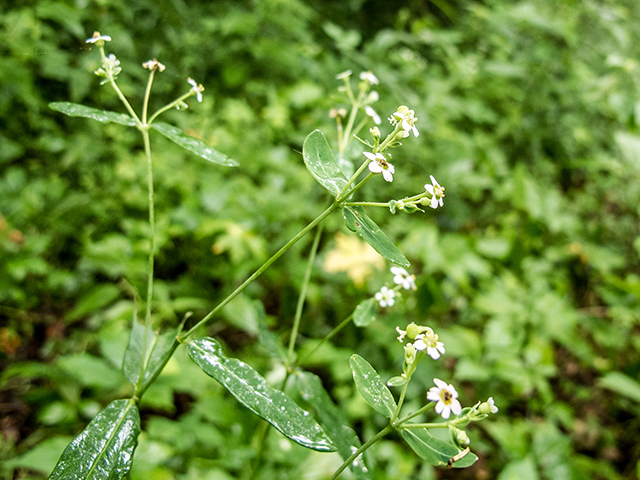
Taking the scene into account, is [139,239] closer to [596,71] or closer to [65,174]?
[65,174]

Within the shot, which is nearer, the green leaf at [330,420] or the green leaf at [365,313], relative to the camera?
the green leaf at [330,420]

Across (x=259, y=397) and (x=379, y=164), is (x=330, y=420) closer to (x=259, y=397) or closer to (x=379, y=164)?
(x=259, y=397)

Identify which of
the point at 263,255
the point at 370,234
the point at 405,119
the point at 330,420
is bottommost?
the point at 263,255

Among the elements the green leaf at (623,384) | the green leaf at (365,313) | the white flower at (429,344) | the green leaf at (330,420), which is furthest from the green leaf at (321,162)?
the green leaf at (623,384)

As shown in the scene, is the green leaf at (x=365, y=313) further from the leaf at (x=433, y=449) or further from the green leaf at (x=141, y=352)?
the green leaf at (x=141, y=352)

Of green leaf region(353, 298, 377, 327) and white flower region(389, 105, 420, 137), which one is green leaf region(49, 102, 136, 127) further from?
green leaf region(353, 298, 377, 327)

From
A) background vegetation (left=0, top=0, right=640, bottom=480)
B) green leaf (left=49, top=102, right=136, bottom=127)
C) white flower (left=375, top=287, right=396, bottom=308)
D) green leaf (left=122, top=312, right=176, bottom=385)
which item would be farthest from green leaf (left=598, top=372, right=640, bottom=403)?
green leaf (left=49, top=102, right=136, bottom=127)

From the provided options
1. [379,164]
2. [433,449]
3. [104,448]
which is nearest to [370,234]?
[379,164]
